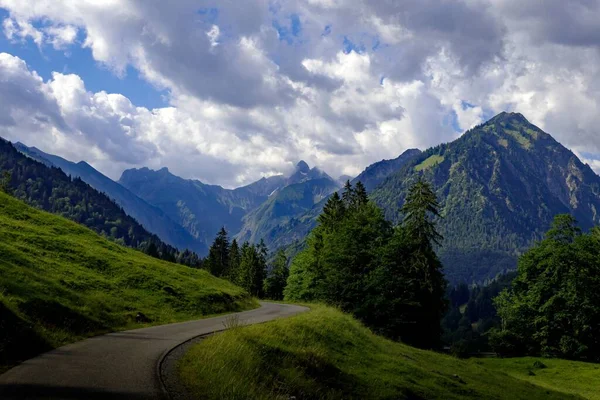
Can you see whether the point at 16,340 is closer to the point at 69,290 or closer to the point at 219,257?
the point at 69,290

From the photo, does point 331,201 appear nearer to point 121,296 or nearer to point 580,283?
point 580,283

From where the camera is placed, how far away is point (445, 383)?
24.8m

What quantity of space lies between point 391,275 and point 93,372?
42.2m

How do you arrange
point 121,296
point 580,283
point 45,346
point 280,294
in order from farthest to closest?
point 280,294, point 580,283, point 121,296, point 45,346

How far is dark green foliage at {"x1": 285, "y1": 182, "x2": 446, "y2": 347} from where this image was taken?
50656 mm

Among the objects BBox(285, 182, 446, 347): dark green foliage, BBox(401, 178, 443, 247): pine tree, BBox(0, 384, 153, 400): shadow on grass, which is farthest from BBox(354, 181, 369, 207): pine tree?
BBox(0, 384, 153, 400): shadow on grass

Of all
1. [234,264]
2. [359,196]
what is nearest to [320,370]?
[359,196]

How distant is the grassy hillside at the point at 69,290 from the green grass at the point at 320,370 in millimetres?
6252

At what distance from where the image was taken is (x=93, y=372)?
12.9m

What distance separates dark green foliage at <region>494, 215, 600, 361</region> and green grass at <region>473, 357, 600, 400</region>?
8.54 m

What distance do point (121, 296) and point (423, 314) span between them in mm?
37101

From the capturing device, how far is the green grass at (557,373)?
128 feet

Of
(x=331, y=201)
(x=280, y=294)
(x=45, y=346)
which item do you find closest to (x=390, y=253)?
(x=331, y=201)

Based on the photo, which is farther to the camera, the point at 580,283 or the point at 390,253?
the point at 580,283
